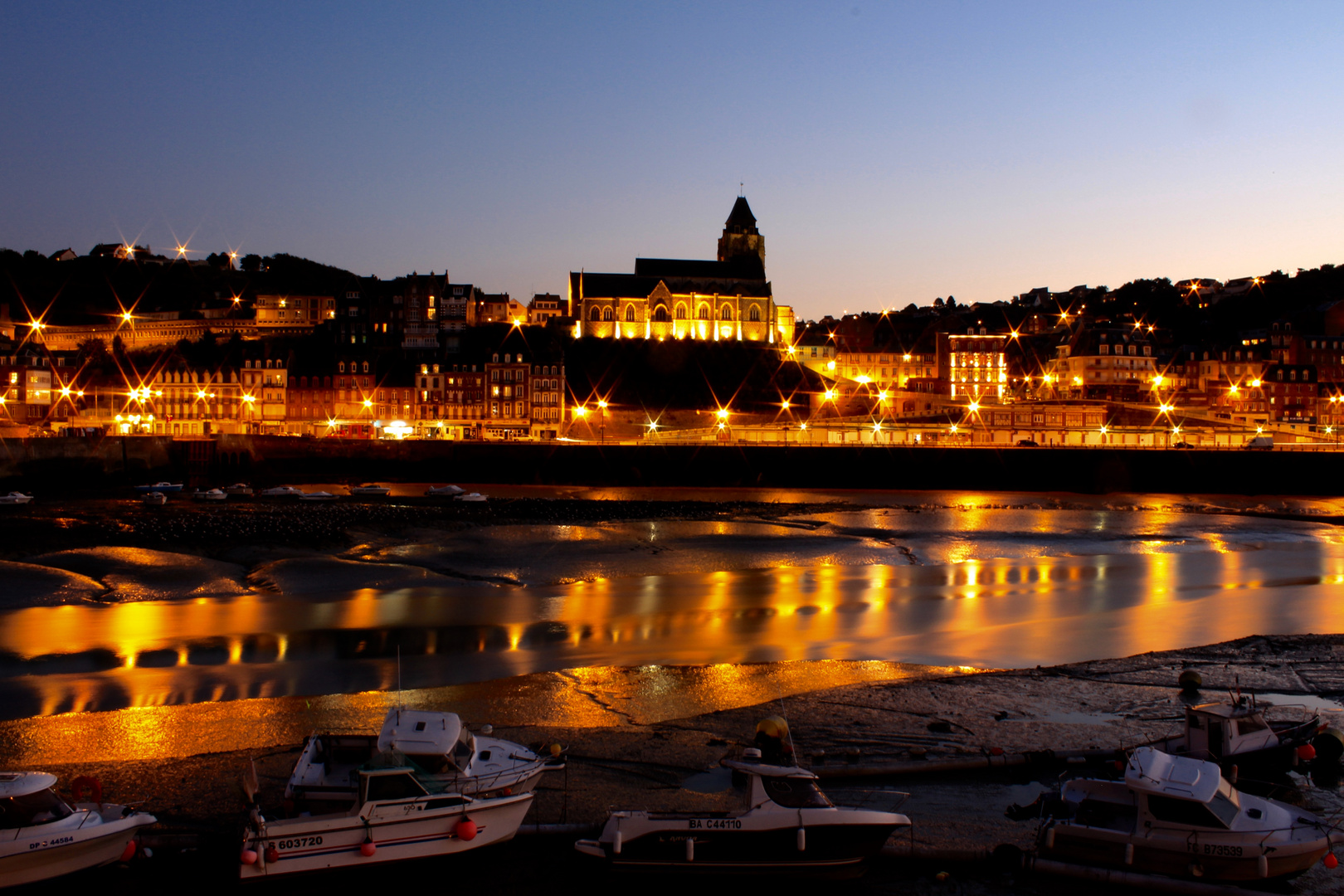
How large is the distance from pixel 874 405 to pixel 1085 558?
3064 inches

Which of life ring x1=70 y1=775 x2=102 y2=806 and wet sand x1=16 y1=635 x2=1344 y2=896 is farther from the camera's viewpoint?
wet sand x1=16 y1=635 x2=1344 y2=896

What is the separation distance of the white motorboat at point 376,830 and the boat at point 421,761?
0.62 ft

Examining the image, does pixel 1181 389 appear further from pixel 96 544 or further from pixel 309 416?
pixel 96 544

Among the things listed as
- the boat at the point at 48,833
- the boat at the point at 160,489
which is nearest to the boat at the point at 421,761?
the boat at the point at 48,833

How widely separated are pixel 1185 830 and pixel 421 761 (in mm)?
7390

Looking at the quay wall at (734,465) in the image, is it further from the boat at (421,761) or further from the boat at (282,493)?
the boat at (421,761)

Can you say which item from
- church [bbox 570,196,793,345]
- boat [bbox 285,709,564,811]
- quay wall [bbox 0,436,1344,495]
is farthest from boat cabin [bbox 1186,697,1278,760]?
church [bbox 570,196,793,345]

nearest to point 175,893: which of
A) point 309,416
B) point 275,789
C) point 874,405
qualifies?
point 275,789

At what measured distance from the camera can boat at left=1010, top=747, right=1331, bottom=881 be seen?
8891 mm

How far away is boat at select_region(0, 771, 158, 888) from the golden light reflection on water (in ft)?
11.4

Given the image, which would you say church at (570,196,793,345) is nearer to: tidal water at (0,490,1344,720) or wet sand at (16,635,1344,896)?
tidal water at (0,490,1344,720)

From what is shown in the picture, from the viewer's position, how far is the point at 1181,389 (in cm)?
10194

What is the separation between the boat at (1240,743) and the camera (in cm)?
1095

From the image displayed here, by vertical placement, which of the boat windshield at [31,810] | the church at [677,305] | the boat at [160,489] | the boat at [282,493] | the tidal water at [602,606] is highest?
the church at [677,305]
